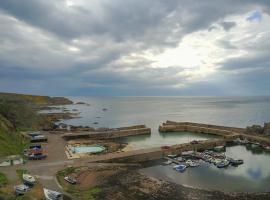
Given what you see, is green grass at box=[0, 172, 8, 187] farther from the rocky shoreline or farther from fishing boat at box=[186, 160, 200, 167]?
fishing boat at box=[186, 160, 200, 167]

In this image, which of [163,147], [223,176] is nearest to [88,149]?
[163,147]

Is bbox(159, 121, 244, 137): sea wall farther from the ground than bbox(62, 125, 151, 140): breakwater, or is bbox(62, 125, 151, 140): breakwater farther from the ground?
bbox(159, 121, 244, 137): sea wall

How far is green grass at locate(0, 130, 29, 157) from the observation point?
45631mm

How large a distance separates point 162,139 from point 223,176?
35912 millimetres

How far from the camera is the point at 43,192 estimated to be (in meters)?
30.1

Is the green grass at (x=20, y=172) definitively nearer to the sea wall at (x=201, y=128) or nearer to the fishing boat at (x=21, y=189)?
the fishing boat at (x=21, y=189)

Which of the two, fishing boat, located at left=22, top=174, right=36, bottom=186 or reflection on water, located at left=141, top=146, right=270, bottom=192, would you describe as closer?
fishing boat, located at left=22, top=174, right=36, bottom=186

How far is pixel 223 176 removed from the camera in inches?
1694

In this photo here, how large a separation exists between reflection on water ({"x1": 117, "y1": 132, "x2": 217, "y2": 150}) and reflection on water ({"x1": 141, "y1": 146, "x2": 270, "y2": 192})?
70.4 feet

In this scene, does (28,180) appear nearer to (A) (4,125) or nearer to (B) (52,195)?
(B) (52,195)

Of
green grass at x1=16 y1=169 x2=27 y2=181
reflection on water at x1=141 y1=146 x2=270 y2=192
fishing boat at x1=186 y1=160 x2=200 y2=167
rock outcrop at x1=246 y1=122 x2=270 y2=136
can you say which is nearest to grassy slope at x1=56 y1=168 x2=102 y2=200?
green grass at x1=16 y1=169 x2=27 y2=181

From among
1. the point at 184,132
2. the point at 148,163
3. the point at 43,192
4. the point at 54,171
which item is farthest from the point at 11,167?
the point at 184,132

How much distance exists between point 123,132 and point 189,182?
43.4m

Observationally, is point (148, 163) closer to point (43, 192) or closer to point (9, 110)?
point (43, 192)
